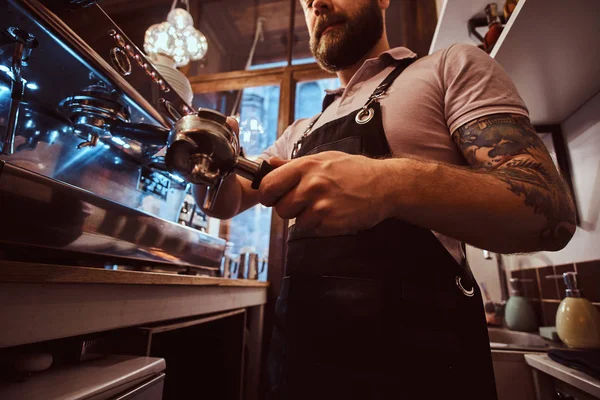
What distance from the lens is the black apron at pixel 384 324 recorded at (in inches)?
22.0

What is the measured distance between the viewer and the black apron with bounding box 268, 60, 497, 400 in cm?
56

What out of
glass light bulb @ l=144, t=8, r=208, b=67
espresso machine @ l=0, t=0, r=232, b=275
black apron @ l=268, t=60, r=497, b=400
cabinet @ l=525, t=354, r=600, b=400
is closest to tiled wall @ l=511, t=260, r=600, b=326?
cabinet @ l=525, t=354, r=600, b=400

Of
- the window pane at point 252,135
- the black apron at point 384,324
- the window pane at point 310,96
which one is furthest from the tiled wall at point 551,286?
the window pane at point 310,96

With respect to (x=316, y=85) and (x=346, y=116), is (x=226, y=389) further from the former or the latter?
(x=316, y=85)

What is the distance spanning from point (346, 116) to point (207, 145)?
20.0 inches

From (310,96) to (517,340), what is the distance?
2029 millimetres

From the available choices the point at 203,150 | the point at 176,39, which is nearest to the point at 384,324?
the point at 203,150

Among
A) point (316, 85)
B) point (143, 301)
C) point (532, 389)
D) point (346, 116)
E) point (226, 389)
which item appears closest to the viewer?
point (143, 301)

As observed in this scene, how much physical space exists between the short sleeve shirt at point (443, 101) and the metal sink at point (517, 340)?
795mm

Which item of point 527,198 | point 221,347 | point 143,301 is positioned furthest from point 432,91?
point 221,347

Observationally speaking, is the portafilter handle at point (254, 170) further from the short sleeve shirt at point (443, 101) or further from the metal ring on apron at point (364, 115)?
the metal ring on apron at point (364, 115)

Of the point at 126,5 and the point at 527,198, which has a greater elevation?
the point at 126,5

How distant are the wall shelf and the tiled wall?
2.01ft

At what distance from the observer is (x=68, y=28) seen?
68 centimetres
